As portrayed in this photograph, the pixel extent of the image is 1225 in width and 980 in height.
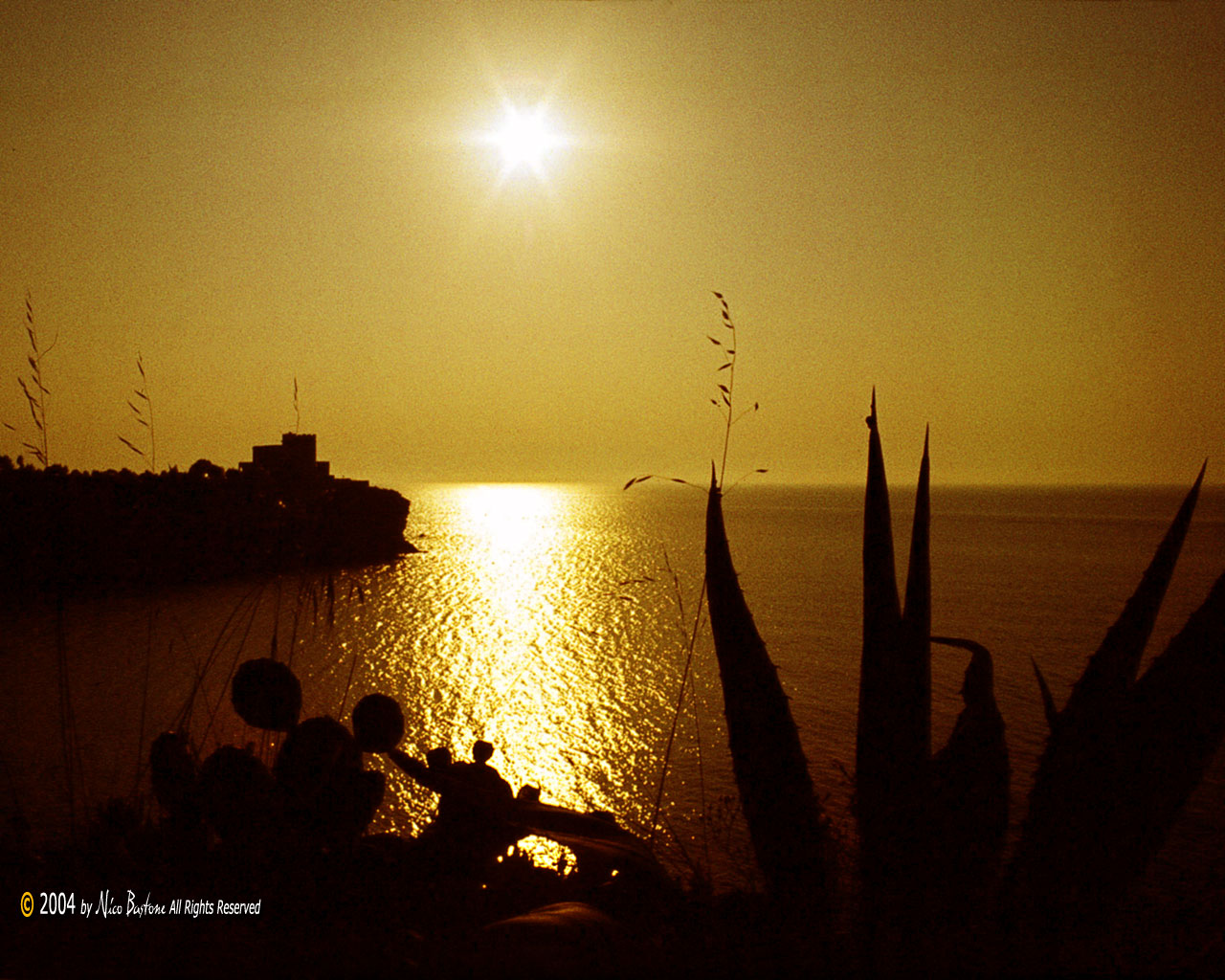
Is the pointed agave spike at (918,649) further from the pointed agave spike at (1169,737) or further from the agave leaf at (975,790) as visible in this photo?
the pointed agave spike at (1169,737)

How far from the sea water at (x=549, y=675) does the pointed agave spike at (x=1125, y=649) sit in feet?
1.26

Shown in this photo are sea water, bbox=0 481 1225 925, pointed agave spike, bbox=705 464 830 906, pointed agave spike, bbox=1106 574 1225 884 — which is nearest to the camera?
pointed agave spike, bbox=1106 574 1225 884

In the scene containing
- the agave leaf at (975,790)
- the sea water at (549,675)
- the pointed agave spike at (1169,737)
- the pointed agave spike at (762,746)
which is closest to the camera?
the pointed agave spike at (1169,737)

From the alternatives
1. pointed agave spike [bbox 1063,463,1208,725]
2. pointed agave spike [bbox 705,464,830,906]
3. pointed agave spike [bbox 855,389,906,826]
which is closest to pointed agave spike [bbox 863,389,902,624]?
pointed agave spike [bbox 855,389,906,826]

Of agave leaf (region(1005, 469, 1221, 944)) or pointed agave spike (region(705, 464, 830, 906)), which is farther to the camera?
pointed agave spike (region(705, 464, 830, 906))

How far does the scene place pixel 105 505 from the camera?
22594 mm

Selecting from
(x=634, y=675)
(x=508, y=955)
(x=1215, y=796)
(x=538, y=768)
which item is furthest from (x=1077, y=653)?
(x=508, y=955)

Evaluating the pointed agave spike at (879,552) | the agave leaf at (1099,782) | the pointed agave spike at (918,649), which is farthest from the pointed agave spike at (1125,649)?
the pointed agave spike at (879,552)

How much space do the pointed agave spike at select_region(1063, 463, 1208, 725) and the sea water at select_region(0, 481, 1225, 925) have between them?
0.38m

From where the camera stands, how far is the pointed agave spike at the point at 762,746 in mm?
1760

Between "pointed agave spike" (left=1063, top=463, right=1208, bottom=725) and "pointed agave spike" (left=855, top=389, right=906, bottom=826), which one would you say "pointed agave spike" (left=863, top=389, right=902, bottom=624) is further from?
"pointed agave spike" (left=1063, top=463, right=1208, bottom=725)

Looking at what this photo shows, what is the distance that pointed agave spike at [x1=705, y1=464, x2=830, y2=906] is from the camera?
5.77 feet

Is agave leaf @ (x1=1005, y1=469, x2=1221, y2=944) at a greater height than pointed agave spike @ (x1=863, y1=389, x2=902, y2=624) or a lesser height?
lesser

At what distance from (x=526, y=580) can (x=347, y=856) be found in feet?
100
